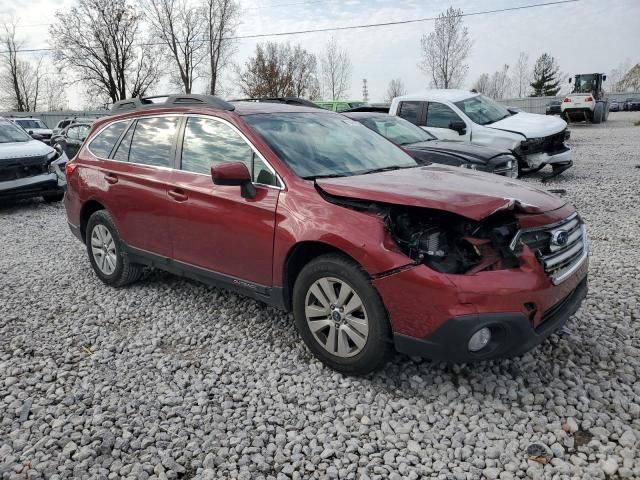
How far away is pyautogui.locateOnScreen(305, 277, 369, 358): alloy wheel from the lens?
3.06 metres

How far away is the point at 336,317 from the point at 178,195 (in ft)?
5.67

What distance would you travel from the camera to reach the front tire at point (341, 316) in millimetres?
2982

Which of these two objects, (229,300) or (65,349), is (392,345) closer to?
(229,300)

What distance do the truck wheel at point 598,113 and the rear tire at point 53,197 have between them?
1093 inches

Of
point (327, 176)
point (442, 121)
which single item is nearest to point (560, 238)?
Answer: point (327, 176)

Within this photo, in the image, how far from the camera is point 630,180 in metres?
10.3

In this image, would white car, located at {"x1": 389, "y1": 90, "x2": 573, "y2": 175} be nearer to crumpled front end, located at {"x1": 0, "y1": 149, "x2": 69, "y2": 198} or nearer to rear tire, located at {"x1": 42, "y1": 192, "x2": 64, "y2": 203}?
crumpled front end, located at {"x1": 0, "y1": 149, "x2": 69, "y2": 198}

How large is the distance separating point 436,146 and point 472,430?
19.1 ft

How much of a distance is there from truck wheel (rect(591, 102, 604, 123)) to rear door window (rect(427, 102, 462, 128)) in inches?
879

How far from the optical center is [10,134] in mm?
10195

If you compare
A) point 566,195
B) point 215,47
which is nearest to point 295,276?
point 566,195

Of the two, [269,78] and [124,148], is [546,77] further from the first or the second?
[124,148]

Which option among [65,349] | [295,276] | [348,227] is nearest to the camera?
[348,227]

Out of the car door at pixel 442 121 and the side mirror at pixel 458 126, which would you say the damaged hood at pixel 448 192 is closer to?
the side mirror at pixel 458 126
